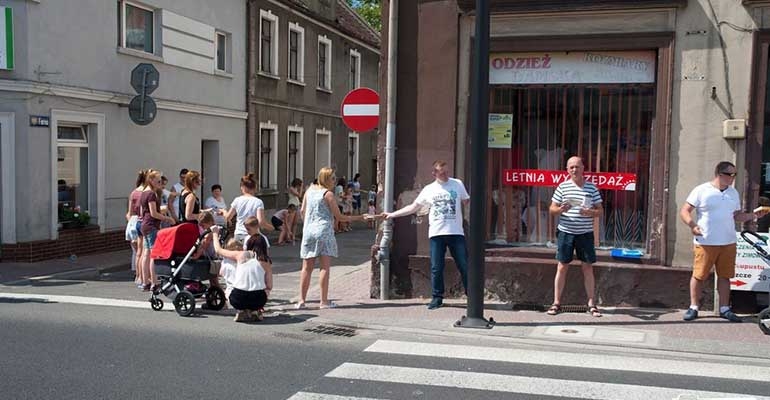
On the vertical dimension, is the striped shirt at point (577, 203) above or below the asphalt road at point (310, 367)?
above

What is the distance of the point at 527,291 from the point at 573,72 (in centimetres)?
280

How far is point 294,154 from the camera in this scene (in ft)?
81.0

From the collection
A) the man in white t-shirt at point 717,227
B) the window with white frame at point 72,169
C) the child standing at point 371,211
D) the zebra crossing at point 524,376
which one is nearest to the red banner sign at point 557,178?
the man in white t-shirt at point 717,227

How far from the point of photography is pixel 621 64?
31.1 ft

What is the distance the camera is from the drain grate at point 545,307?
30.0 feet

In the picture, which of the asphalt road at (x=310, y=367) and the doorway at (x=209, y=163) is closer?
the asphalt road at (x=310, y=367)

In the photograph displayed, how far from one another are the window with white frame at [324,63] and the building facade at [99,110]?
6066mm

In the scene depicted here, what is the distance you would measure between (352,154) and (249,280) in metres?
→ 21.8

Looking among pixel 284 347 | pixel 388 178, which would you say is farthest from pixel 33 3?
pixel 284 347

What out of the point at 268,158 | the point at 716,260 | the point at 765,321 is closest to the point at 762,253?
the point at 716,260

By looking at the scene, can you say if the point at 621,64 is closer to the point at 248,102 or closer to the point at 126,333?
the point at 126,333

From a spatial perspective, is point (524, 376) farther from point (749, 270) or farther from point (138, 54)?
point (138, 54)

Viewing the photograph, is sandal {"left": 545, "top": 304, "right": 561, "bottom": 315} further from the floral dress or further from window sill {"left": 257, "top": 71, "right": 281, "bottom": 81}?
window sill {"left": 257, "top": 71, "right": 281, "bottom": 81}

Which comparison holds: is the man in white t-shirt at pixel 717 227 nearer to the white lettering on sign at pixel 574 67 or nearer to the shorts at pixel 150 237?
the white lettering on sign at pixel 574 67
